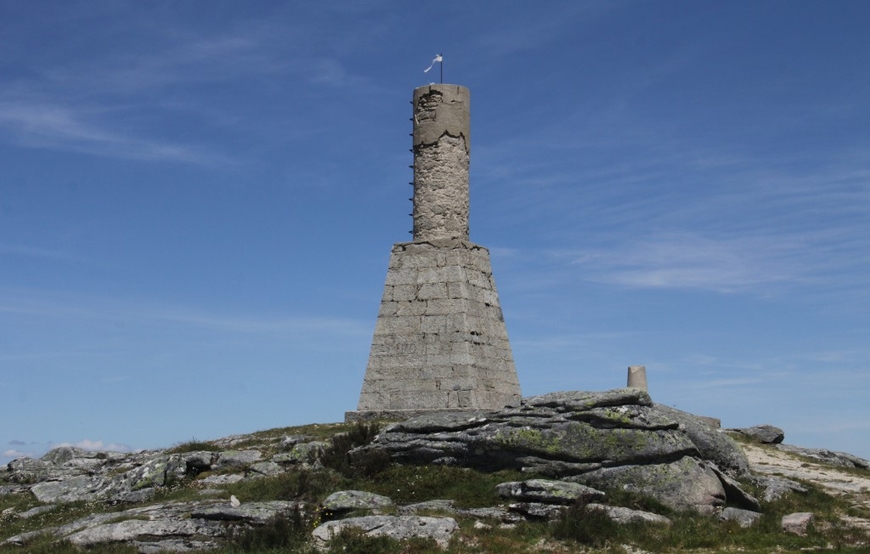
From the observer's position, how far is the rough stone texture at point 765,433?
35.1m

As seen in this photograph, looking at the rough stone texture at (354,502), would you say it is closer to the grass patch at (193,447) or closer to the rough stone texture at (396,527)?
the rough stone texture at (396,527)

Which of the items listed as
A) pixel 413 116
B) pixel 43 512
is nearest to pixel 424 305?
pixel 413 116

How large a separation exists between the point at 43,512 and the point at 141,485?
2.34 metres

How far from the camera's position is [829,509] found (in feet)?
65.8

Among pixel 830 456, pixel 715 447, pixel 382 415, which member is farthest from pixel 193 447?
pixel 830 456

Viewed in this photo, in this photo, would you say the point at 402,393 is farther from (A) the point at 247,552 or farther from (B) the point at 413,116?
(A) the point at 247,552

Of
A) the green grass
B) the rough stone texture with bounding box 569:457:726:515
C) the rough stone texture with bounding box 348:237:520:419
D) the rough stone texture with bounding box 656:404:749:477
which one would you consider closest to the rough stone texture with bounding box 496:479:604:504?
the green grass

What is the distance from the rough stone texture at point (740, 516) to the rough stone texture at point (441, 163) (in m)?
15.2

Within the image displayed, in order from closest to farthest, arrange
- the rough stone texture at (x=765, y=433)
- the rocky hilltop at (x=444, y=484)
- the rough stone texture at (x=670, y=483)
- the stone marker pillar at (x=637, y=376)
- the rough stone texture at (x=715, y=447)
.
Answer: the rocky hilltop at (x=444, y=484)
the rough stone texture at (x=670, y=483)
the rough stone texture at (x=715, y=447)
the rough stone texture at (x=765, y=433)
the stone marker pillar at (x=637, y=376)

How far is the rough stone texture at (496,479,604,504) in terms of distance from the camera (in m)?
17.5

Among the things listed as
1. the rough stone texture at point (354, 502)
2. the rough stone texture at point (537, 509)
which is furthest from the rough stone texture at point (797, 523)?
the rough stone texture at point (354, 502)

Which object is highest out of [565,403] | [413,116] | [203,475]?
[413,116]

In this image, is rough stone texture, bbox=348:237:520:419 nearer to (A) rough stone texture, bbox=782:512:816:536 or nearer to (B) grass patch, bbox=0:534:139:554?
(A) rough stone texture, bbox=782:512:816:536

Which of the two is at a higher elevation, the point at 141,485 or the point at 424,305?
the point at 424,305
